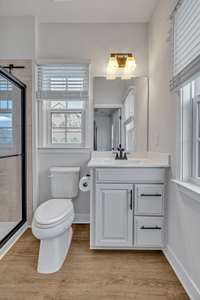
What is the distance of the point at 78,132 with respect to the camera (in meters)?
3.36

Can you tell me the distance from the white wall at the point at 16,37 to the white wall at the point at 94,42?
13 centimetres

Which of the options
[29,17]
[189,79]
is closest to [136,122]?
[189,79]

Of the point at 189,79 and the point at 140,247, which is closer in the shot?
the point at 189,79

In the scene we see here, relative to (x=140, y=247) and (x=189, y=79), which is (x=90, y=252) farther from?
(x=189, y=79)

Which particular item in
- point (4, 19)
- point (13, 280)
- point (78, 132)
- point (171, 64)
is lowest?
point (13, 280)

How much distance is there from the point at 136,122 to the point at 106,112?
39cm

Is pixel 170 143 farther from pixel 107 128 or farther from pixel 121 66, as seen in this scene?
pixel 121 66

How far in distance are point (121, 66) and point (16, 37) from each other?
4.37 ft

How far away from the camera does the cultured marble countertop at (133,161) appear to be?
2.42 meters

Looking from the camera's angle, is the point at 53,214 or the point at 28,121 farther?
the point at 28,121

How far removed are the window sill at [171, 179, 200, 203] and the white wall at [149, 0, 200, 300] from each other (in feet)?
0.16

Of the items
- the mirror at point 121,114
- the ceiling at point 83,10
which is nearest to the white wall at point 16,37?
the ceiling at point 83,10

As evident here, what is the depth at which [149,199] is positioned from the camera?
2.42 metres

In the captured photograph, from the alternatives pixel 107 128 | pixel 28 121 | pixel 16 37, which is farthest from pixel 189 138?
pixel 16 37
